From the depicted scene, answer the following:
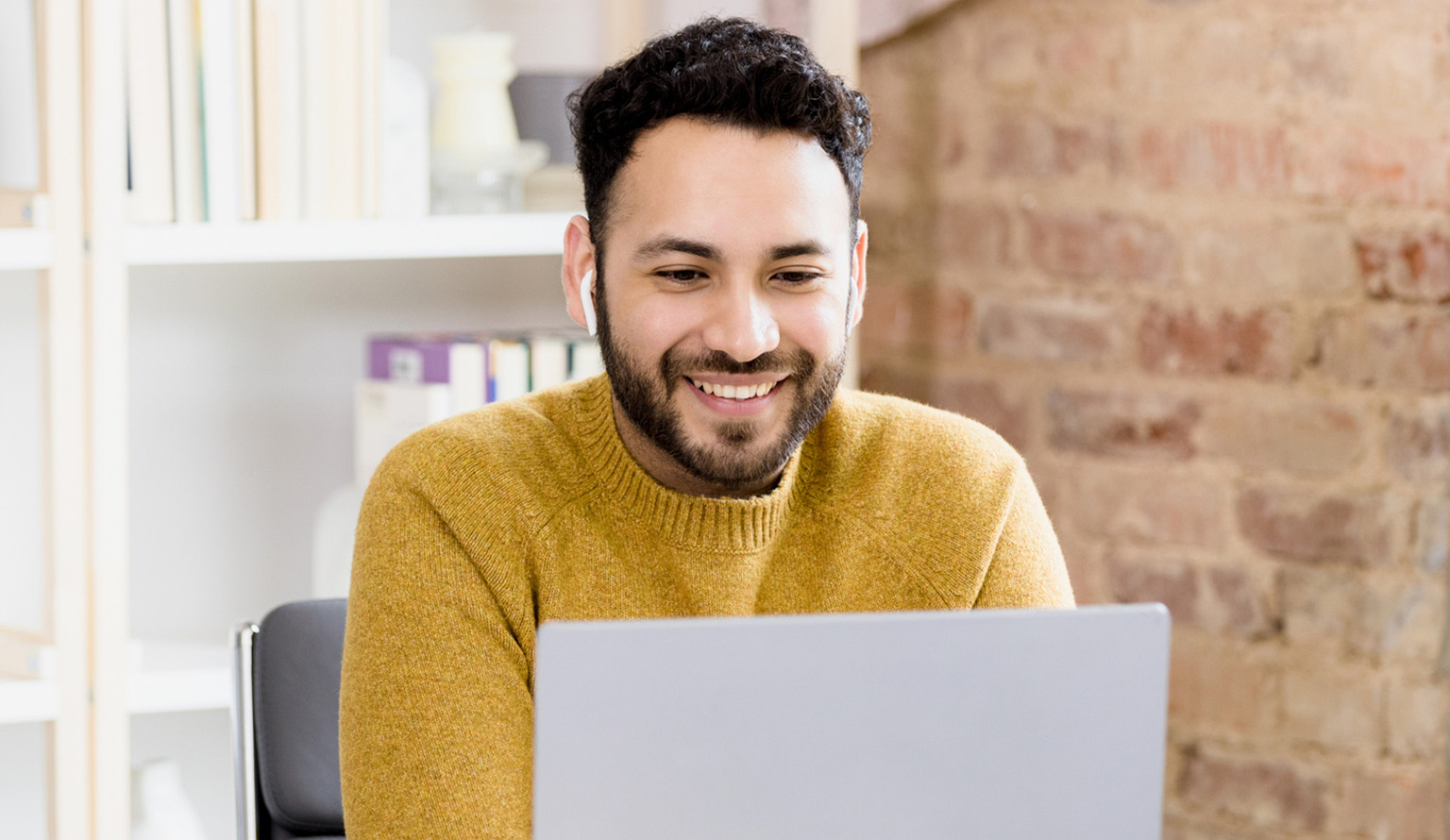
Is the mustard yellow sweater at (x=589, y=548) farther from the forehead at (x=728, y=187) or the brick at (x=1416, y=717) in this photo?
the brick at (x=1416, y=717)

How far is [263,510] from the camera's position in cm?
210

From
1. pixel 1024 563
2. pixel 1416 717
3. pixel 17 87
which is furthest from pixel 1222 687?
pixel 17 87

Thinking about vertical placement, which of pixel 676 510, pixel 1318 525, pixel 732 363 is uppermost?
pixel 732 363

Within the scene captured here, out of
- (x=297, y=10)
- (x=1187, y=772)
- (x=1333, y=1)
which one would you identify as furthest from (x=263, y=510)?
(x=1333, y=1)

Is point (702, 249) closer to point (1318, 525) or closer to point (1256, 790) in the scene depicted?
point (1318, 525)

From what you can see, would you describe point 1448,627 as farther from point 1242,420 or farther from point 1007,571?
point 1007,571

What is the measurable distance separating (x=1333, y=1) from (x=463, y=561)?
1148 millimetres

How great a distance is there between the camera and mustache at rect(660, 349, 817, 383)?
1092 mm

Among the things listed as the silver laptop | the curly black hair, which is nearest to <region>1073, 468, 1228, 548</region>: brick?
the curly black hair

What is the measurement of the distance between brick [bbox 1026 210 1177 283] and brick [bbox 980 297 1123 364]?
40 millimetres

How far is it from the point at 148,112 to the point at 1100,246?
3.55ft

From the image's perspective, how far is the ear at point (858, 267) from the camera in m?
1.18

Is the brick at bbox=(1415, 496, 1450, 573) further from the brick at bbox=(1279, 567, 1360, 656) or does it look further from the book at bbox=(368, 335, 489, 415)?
the book at bbox=(368, 335, 489, 415)

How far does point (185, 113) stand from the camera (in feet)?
5.52
